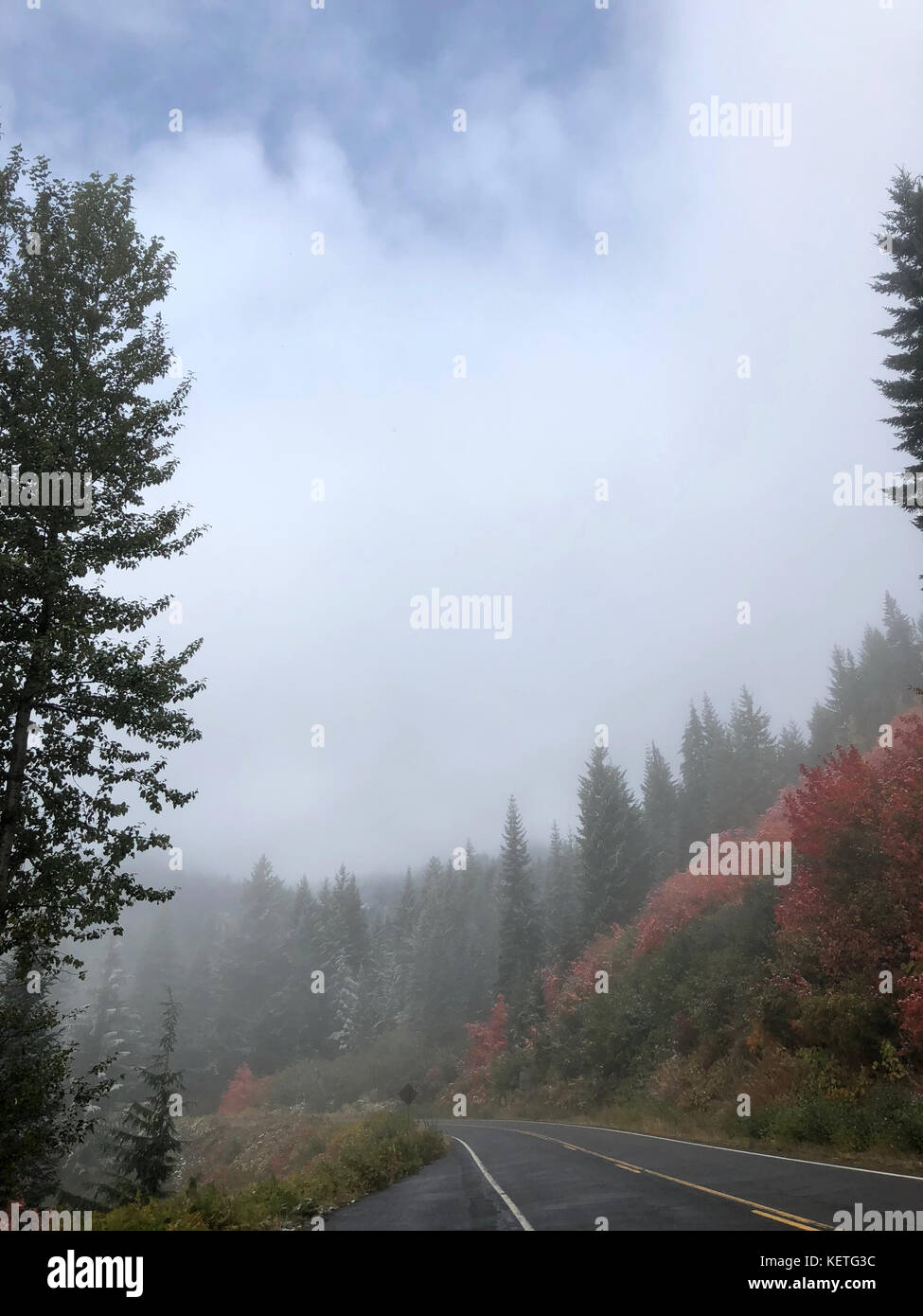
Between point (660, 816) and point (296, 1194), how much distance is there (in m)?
68.2

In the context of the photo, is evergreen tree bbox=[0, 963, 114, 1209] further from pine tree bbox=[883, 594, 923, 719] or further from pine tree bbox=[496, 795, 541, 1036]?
pine tree bbox=[883, 594, 923, 719]

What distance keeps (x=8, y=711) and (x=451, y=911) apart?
74497 millimetres

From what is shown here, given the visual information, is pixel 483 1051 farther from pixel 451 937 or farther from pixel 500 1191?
pixel 500 1191

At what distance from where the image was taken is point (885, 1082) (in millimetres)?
18141

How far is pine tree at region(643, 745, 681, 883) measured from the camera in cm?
6594

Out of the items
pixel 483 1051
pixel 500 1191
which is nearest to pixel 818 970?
pixel 500 1191

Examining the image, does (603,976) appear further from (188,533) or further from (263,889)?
(263,889)

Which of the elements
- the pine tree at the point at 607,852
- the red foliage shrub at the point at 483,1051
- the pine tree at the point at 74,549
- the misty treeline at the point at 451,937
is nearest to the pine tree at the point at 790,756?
A: the misty treeline at the point at 451,937

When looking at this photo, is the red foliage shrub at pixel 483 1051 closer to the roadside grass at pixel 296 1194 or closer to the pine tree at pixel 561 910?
the pine tree at pixel 561 910

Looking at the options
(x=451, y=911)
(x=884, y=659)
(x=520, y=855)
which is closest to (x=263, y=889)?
(x=451, y=911)

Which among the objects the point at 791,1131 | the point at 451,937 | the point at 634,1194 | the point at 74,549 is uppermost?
the point at 74,549

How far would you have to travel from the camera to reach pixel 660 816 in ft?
258

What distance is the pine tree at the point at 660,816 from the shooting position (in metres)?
65.9

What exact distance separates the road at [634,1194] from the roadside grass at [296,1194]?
0.72 meters
